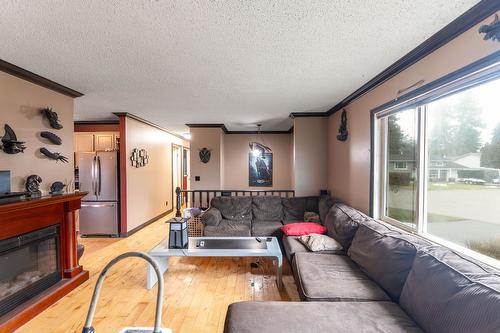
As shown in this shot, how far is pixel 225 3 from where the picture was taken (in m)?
1.49

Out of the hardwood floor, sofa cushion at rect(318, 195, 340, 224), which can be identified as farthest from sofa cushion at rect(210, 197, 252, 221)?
sofa cushion at rect(318, 195, 340, 224)

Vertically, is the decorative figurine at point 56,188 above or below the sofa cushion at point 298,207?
above

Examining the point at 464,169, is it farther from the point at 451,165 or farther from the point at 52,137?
the point at 52,137

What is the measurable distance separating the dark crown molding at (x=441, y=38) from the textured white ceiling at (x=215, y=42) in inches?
2.1

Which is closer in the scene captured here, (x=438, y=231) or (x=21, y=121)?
(x=438, y=231)

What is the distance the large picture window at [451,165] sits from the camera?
1563mm

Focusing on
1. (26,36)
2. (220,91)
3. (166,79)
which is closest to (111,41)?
(26,36)

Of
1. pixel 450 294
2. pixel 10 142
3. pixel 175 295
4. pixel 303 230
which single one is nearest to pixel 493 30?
pixel 450 294

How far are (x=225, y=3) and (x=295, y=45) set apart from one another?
738mm

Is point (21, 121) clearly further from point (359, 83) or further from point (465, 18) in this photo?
point (465, 18)

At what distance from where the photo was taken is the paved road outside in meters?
1.56

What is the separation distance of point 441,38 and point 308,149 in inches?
115

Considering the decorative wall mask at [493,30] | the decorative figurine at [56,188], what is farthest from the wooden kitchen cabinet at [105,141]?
the decorative wall mask at [493,30]

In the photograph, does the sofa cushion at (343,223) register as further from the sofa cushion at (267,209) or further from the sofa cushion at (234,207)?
the sofa cushion at (234,207)
